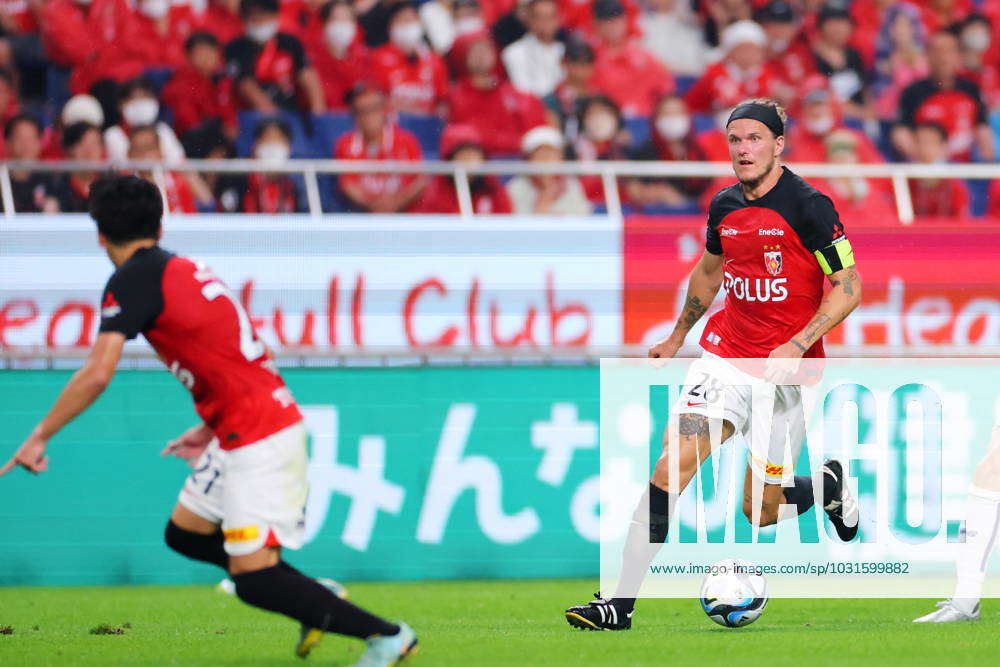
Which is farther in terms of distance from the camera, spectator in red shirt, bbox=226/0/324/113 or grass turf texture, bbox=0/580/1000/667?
spectator in red shirt, bbox=226/0/324/113

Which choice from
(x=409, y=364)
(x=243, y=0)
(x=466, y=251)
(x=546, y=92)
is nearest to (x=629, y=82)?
(x=546, y=92)

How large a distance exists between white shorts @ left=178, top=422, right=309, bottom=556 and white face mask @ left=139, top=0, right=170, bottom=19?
28.1ft

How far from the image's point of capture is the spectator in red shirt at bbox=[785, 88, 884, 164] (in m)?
13.5

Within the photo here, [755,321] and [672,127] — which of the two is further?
[672,127]

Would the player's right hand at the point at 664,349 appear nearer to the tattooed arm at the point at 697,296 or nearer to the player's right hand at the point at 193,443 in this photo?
the tattooed arm at the point at 697,296

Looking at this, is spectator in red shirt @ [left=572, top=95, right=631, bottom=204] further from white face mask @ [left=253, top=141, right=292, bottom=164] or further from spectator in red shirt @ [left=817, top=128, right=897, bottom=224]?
white face mask @ [left=253, top=141, right=292, bottom=164]

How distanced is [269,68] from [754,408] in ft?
23.7

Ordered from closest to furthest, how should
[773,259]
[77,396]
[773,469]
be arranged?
[77,396]
[773,259]
[773,469]

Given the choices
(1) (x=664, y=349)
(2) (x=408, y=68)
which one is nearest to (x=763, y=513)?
(1) (x=664, y=349)

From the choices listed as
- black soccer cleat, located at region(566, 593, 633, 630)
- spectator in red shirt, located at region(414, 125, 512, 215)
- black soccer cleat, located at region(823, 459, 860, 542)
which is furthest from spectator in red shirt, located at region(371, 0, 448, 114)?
black soccer cleat, located at region(566, 593, 633, 630)

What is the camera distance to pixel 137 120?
12.3m

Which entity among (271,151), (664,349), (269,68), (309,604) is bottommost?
(309,604)

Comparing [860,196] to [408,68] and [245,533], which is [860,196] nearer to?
[408,68]

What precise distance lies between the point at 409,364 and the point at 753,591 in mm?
3496
